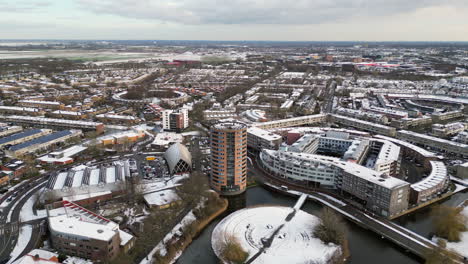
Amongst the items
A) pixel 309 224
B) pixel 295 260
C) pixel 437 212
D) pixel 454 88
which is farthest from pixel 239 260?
pixel 454 88

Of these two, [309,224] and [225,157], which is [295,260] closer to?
[309,224]

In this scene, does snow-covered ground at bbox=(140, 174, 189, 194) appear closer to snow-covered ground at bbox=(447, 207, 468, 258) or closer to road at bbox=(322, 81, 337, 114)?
snow-covered ground at bbox=(447, 207, 468, 258)

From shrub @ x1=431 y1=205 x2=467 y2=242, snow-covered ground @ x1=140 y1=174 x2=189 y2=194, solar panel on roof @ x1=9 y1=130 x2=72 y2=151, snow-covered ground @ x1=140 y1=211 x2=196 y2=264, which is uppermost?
solar panel on roof @ x1=9 y1=130 x2=72 y2=151

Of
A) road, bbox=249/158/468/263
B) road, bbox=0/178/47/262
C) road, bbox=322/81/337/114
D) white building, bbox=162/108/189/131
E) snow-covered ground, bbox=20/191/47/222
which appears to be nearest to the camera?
road, bbox=0/178/47/262

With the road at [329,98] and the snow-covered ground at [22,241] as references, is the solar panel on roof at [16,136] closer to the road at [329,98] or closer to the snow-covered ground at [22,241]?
the snow-covered ground at [22,241]

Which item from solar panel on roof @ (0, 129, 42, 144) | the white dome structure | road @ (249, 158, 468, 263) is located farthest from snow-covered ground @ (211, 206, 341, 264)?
solar panel on roof @ (0, 129, 42, 144)

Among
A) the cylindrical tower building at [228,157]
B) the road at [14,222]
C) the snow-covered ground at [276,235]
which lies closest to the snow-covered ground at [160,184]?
the cylindrical tower building at [228,157]
